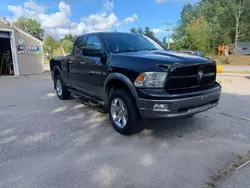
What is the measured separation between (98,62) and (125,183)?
2.51 meters

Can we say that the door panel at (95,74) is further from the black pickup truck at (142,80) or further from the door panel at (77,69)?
the door panel at (77,69)

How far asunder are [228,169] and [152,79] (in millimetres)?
1593

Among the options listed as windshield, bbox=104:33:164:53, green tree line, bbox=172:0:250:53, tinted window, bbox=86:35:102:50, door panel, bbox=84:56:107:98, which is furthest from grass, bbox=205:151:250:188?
green tree line, bbox=172:0:250:53

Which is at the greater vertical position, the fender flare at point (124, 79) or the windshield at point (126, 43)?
the windshield at point (126, 43)

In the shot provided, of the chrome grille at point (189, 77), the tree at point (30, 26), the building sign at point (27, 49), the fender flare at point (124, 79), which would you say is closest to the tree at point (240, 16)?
the building sign at point (27, 49)

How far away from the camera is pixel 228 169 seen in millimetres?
2789

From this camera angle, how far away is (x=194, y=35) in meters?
41.5

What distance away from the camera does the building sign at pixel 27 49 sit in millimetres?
15096

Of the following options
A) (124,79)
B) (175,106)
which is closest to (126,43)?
(124,79)

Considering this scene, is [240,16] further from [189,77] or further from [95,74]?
[189,77]

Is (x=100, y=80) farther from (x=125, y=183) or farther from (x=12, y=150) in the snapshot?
(x=125, y=183)

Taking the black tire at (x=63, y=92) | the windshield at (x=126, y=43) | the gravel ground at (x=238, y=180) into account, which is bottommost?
the gravel ground at (x=238, y=180)

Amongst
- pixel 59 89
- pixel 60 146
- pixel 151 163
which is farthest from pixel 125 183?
pixel 59 89

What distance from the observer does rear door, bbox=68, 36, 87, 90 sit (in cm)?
506
